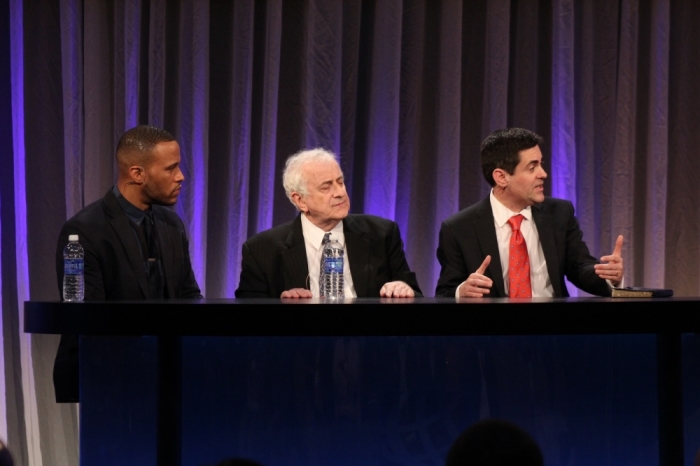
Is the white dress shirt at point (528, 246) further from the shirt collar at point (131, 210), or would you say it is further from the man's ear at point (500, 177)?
the shirt collar at point (131, 210)

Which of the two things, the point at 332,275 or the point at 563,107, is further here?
the point at 563,107

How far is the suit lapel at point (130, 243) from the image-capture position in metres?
3.32

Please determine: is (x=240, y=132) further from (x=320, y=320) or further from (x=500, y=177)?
(x=320, y=320)

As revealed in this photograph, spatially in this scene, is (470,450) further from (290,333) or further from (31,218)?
(31,218)

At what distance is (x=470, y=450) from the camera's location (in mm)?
1637

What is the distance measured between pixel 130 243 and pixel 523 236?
1.75m

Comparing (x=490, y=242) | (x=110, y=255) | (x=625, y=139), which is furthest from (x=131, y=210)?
(x=625, y=139)

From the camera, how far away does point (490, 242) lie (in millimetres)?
3850

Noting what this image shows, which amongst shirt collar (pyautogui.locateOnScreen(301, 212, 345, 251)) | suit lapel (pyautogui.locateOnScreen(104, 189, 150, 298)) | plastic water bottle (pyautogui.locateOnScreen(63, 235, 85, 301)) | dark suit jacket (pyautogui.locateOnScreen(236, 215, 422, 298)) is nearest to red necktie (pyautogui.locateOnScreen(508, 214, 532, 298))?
dark suit jacket (pyautogui.locateOnScreen(236, 215, 422, 298))

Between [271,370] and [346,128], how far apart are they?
2.26 m

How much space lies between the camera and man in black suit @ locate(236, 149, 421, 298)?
3729 mm

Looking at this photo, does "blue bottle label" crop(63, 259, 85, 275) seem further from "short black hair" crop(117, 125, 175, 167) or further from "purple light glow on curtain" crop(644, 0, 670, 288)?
"purple light glow on curtain" crop(644, 0, 670, 288)

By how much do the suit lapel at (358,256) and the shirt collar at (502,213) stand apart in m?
0.64

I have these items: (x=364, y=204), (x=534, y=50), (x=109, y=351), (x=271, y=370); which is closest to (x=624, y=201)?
(x=534, y=50)
